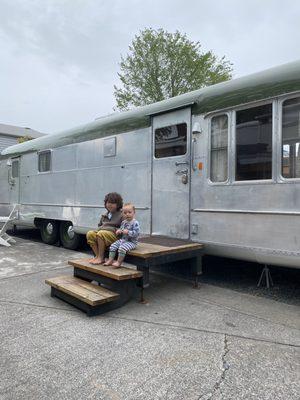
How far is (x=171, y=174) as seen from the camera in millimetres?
5023

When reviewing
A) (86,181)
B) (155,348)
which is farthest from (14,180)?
(155,348)

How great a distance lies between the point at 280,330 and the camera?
3340mm

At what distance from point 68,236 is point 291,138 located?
5376 millimetres

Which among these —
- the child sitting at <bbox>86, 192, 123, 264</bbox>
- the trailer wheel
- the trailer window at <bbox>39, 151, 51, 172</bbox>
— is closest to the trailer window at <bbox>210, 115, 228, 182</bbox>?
the child sitting at <bbox>86, 192, 123, 264</bbox>

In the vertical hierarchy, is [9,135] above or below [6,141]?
above

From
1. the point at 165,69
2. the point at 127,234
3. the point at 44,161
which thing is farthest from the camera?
the point at 165,69

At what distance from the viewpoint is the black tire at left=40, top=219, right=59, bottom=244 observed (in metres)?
8.04

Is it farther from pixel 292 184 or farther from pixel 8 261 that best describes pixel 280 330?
pixel 8 261

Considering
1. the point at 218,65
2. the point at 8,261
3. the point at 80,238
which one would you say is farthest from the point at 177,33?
the point at 8,261

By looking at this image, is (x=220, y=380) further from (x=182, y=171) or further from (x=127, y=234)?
(x=182, y=171)

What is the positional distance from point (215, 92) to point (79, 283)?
303 centimetres

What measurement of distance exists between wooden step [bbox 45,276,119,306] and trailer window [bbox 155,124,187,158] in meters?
2.19

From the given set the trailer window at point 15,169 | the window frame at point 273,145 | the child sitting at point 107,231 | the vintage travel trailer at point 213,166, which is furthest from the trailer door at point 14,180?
the window frame at point 273,145

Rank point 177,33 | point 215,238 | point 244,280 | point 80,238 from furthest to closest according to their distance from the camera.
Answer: point 177,33, point 80,238, point 244,280, point 215,238
